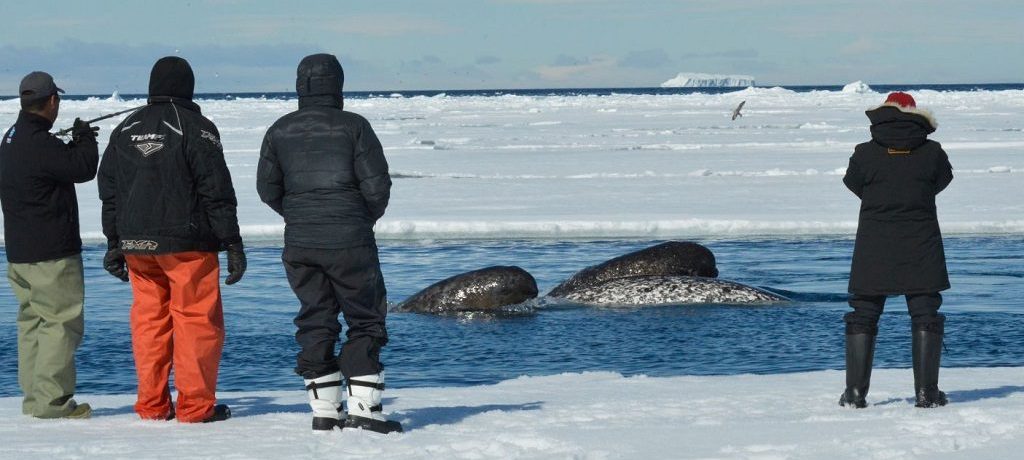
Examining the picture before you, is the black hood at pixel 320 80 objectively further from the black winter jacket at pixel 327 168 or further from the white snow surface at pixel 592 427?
the white snow surface at pixel 592 427

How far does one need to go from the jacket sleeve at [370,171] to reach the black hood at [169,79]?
0.83m

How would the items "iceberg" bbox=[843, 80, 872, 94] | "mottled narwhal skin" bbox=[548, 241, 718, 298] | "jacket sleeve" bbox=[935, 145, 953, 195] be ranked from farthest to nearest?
"iceberg" bbox=[843, 80, 872, 94] → "mottled narwhal skin" bbox=[548, 241, 718, 298] → "jacket sleeve" bbox=[935, 145, 953, 195]

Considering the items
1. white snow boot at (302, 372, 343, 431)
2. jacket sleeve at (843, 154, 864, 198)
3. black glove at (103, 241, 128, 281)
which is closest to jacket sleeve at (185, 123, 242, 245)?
black glove at (103, 241, 128, 281)

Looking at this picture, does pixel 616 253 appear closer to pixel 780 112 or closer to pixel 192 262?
pixel 192 262

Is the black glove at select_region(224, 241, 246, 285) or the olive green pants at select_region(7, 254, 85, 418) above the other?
the black glove at select_region(224, 241, 246, 285)

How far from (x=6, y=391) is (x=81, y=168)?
3.08m

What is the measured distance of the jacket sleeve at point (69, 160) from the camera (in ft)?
18.8

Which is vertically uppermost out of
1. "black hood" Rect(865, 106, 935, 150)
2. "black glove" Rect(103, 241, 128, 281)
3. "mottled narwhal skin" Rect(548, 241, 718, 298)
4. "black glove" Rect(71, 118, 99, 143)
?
"black hood" Rect(865, 106, 935, 150)

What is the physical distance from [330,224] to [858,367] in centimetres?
249

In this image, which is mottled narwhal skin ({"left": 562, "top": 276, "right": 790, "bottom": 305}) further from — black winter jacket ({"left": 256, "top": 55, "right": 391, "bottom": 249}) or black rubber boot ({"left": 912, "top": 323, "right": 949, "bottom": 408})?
black winter jacket ({"left": 256, "top": 55, "right": 391, "bottom": 249})

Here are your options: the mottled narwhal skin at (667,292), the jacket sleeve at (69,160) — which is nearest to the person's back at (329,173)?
the jacket sleeve at (69,160)

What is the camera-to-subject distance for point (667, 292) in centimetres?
1202

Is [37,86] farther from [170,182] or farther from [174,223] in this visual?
[174,223]

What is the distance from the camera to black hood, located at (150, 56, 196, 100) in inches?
219
